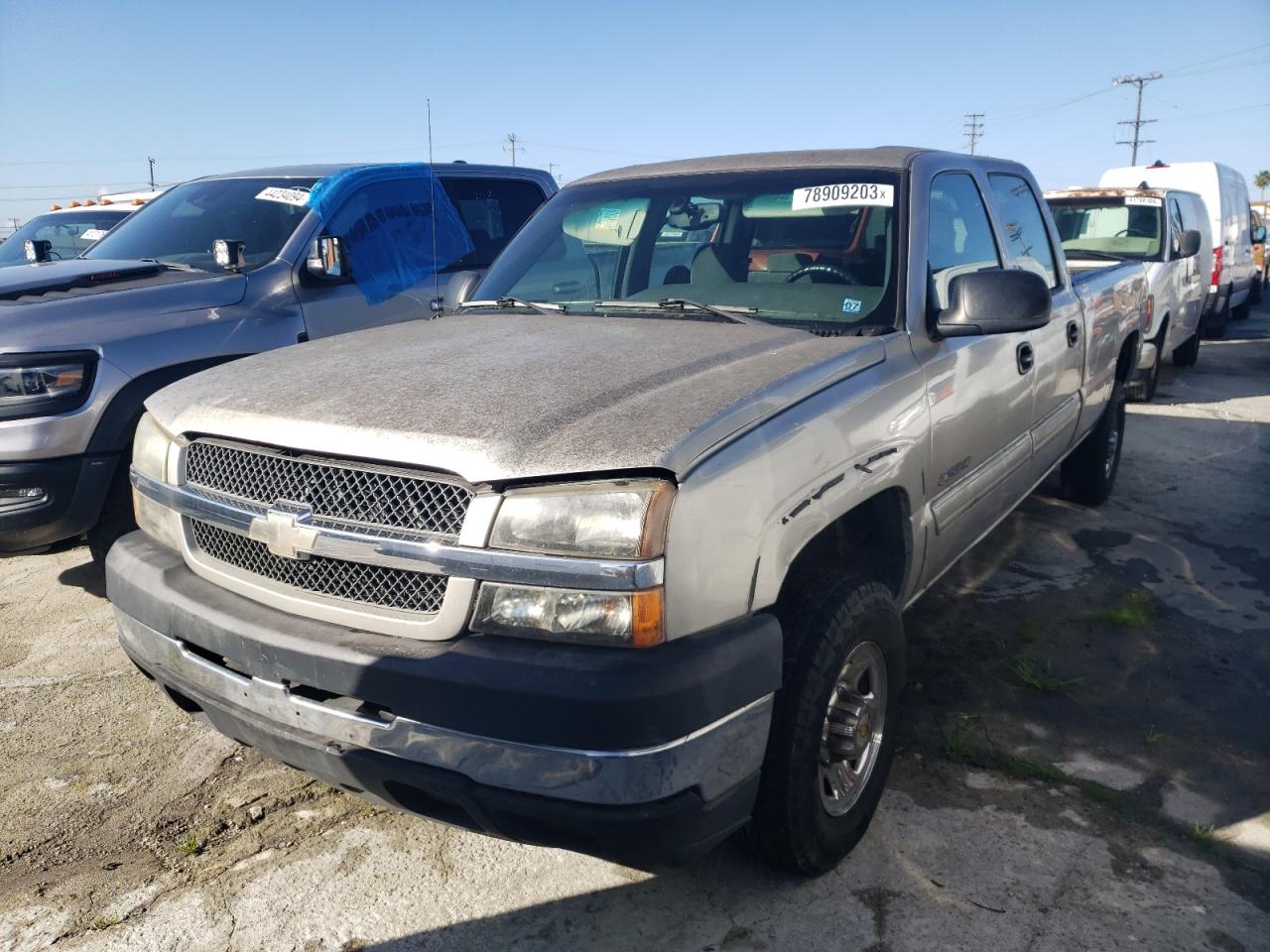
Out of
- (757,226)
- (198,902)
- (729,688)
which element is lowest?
(198,902)

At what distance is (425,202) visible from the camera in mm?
5941

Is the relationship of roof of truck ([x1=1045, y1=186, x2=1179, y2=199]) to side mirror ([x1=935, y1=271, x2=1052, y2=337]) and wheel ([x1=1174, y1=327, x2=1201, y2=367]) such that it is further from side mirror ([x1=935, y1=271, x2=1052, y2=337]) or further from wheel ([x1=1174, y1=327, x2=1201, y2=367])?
side mirror ([x1=935, y1=271, x2=1052, y2=337])

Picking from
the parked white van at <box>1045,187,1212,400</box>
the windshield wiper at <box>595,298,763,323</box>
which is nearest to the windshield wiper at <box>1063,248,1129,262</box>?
the parked white van at <box>1045,187,1212,400</box>

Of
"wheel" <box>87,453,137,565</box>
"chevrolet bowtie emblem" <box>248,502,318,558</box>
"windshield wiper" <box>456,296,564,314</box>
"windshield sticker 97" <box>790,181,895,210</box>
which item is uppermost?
"windshield sticker 97" <box>790,181,895,210</box>

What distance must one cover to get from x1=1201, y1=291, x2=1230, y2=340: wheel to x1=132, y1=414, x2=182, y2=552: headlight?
14385 mm

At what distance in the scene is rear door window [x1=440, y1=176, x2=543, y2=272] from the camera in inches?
245

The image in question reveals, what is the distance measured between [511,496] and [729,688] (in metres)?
0.59

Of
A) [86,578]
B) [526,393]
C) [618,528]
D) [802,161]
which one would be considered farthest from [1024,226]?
[86,578]

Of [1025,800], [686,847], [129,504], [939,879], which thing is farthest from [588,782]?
[129,504]

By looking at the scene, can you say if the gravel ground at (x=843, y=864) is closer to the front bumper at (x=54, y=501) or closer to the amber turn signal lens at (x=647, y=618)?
the front bumper at (x=54, y=501)

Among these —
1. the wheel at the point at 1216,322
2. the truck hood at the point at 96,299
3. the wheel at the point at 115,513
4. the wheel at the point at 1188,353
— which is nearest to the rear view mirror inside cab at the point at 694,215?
the truck hood at the point at 96,299

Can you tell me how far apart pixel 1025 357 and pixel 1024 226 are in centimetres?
77

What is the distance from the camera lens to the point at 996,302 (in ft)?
9.68

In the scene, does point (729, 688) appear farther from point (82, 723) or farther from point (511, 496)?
point (82, 723)
